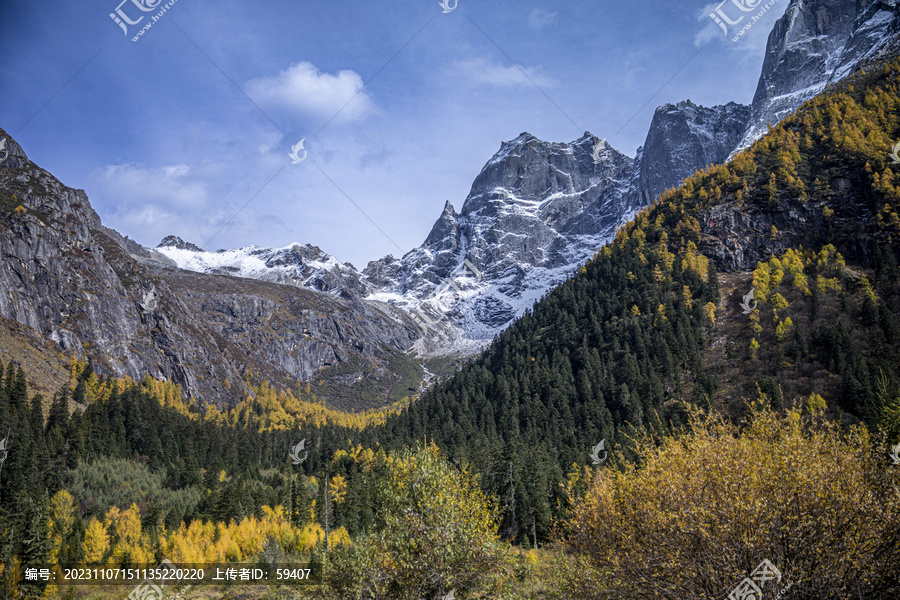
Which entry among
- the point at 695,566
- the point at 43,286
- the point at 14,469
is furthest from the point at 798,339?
the point at 43,286

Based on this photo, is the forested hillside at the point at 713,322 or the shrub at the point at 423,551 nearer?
the shrub at the point at 423,551

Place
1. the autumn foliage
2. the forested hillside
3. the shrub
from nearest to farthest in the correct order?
the autumn foliage, the shrub, the forested hillside

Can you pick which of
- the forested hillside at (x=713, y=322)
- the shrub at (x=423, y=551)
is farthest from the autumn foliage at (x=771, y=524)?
the forested hillside at (x=713, y=322)

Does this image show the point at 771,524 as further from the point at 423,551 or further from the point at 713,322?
the point at 713,322

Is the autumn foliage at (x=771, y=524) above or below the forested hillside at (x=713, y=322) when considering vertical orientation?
below

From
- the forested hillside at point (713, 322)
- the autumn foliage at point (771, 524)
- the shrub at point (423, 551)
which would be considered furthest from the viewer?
the forested hillside at point (713, 322)

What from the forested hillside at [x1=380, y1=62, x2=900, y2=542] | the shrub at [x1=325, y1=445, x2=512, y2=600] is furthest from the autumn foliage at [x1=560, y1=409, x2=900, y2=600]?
the forested hillside at [x1=380, y1=62, x2=900, y2=542]

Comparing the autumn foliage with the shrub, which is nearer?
the autumn foliage

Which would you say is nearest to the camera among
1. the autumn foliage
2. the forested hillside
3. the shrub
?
the autumn foliage

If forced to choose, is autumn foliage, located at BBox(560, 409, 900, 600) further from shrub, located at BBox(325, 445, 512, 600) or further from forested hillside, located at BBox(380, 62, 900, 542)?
forested hillside, located at BBox(380, 62, 900, 542)

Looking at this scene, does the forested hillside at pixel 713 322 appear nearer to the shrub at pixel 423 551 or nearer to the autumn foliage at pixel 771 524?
the autumn foliage at pixel 771 524

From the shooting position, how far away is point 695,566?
43.2 ft

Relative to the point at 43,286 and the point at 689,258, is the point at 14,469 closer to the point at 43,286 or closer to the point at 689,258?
the point at 43,286

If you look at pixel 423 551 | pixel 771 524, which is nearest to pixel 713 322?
pixel 771 524
